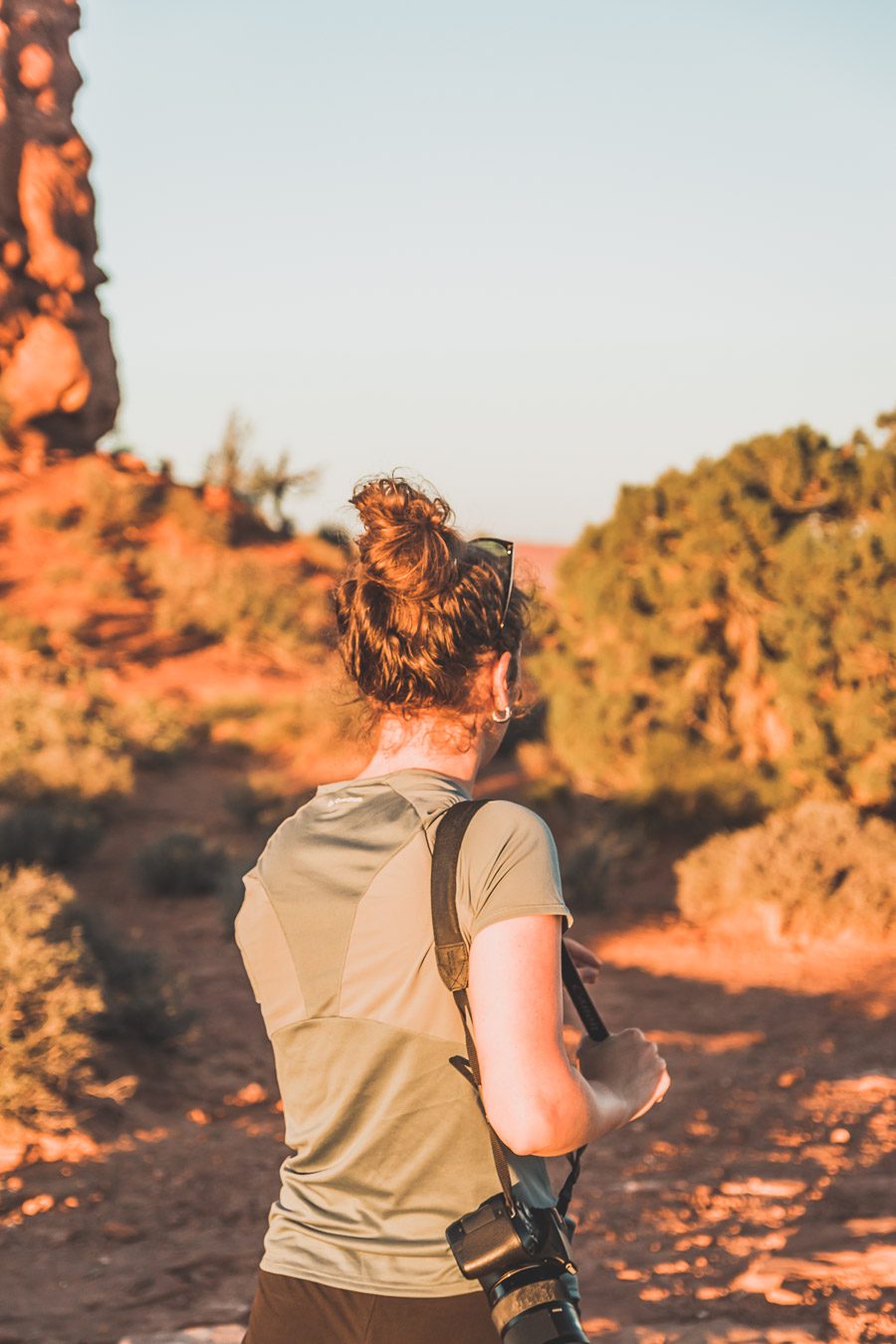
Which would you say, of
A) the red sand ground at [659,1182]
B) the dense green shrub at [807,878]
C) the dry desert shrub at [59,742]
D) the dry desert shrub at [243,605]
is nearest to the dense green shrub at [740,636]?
the dense green shrub at [807,878]

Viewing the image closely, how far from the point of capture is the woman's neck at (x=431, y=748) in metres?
1.61

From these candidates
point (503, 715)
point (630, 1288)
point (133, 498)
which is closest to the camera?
point (503, 715)

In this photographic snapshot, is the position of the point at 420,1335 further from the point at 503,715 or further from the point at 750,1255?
the point at 750,1255

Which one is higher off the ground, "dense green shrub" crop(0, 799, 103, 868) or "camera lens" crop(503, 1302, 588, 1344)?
"camera lens" crop(503, 1302, 588, 1344)

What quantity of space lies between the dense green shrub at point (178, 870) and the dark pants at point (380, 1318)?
10015 millimetres

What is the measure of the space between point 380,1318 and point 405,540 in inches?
37.4

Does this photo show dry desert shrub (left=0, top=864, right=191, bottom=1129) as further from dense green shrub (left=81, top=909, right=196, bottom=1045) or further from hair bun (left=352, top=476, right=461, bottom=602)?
hair bun (left=352, top=476, right=461, bottom=602)

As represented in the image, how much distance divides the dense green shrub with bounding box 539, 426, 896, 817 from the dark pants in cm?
969

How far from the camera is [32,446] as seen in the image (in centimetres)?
2962

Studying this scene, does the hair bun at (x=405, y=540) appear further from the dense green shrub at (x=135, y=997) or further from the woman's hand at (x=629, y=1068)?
the dense green shrub at (x=135, y=997)

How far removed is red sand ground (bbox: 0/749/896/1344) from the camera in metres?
3.84

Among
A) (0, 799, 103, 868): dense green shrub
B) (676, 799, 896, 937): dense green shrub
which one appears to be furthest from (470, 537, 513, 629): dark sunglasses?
(0, 799, 103, 868): dense green shrub

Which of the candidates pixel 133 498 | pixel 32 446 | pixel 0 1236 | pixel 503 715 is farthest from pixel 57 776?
pixel 32 446

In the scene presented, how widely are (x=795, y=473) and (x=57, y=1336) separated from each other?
9.31 metres
